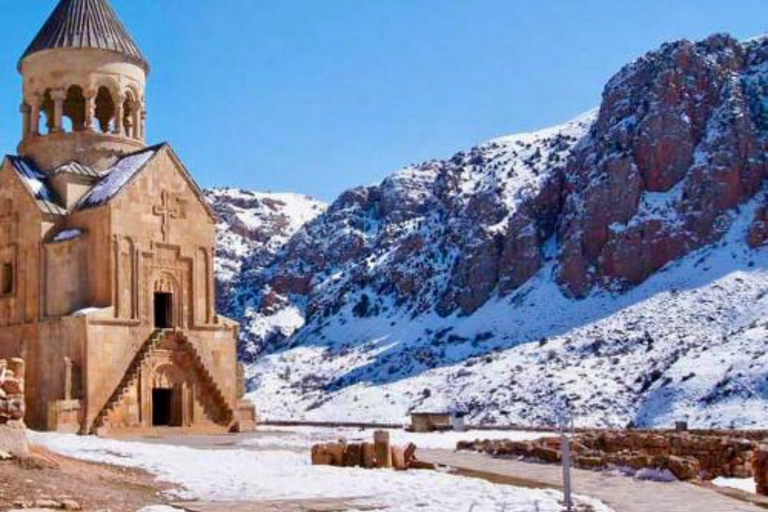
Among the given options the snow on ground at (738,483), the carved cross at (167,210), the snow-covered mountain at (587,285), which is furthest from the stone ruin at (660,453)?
the snow-covered mountain at (587,285)

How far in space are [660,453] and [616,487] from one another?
7.07 meters

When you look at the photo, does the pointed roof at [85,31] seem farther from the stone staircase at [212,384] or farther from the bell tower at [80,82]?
the stone staircase at [212,384]

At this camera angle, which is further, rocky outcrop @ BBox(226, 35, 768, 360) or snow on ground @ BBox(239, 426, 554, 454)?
rocky outcrop @ BBox(226, 35, 768, 360)

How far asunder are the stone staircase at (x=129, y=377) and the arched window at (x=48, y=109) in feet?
28.7

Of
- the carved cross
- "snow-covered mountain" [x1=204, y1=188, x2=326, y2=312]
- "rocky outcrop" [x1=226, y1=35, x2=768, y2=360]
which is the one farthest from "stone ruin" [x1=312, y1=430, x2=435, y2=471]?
"snow-covered mountain" [x1=204, y1=188, x2=326, y2=312]

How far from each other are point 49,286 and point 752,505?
27.1 metres

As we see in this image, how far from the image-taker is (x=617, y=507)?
12.8 metres

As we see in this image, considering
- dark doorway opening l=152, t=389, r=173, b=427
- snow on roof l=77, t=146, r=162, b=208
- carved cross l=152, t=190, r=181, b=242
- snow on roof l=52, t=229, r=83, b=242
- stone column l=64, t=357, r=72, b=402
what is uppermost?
snow on roof l=77, t=146, r=162, b=208

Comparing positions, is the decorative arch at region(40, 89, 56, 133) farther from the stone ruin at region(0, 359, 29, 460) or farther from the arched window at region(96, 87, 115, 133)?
the stone ruin at region(0, 359, 29, 460)

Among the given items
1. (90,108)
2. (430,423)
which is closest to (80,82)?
(90,108)

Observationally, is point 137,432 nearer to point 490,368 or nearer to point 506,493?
point 506,493

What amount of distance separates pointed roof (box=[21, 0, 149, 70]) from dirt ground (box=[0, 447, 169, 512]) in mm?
23372

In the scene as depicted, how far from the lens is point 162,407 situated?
3556cm

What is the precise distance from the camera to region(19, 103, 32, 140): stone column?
37.7 m
